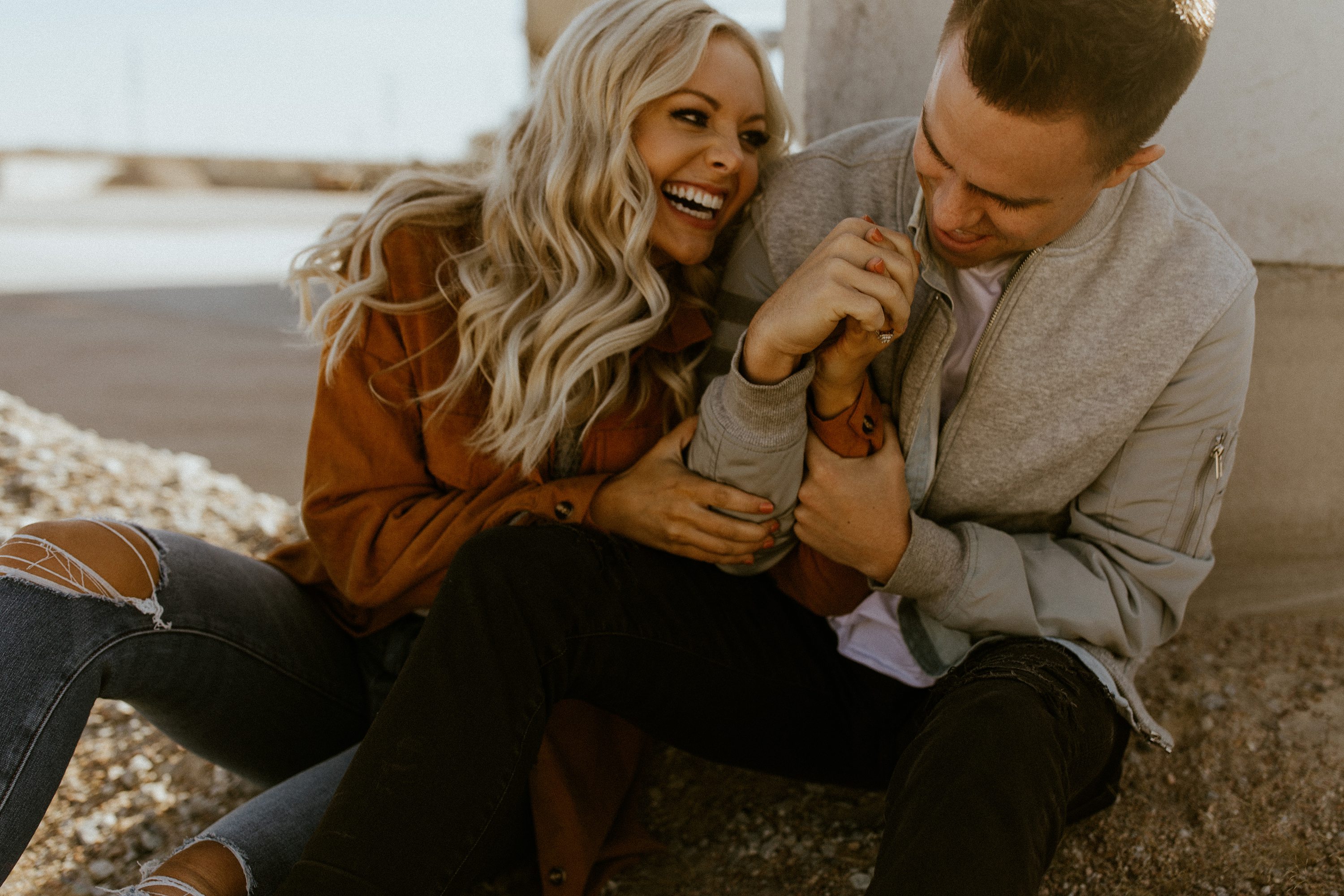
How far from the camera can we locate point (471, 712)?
1.73 m

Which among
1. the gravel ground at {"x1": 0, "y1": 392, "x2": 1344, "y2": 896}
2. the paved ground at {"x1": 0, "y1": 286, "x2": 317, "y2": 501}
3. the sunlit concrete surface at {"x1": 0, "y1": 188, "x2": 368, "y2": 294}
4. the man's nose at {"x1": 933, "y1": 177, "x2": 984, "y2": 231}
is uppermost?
the man's nose at {"x1": 933, "y1": 177, "x2": 984, "y2": 231}

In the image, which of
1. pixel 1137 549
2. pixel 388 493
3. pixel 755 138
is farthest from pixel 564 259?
pixel 1137 549

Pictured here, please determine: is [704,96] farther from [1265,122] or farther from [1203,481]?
[1265,122]

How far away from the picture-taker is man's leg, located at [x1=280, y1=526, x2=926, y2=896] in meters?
1.67

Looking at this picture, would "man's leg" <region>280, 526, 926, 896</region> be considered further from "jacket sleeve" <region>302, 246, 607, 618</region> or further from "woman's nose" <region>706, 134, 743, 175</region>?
"woman's nose" <region>706, 134, 743, 175</region>

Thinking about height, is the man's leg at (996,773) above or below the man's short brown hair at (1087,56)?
below

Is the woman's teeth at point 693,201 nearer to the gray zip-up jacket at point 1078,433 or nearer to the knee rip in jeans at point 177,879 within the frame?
the gray zip-up jacket at point 1078,433

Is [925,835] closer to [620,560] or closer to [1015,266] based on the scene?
[620,560]

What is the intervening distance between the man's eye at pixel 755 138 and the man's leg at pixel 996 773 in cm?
133

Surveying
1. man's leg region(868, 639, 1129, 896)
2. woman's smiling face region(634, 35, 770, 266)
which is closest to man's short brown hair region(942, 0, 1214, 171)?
woman's smiling face region(634, 35, 770, 266)

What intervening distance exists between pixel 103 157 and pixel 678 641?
26.6 metres

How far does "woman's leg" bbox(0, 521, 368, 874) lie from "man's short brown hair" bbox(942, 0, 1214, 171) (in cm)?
177

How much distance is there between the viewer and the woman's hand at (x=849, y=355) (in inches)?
A: 75.7

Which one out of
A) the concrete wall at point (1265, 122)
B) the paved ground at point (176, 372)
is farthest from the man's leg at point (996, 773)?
the paved ground at point (176, 372)
